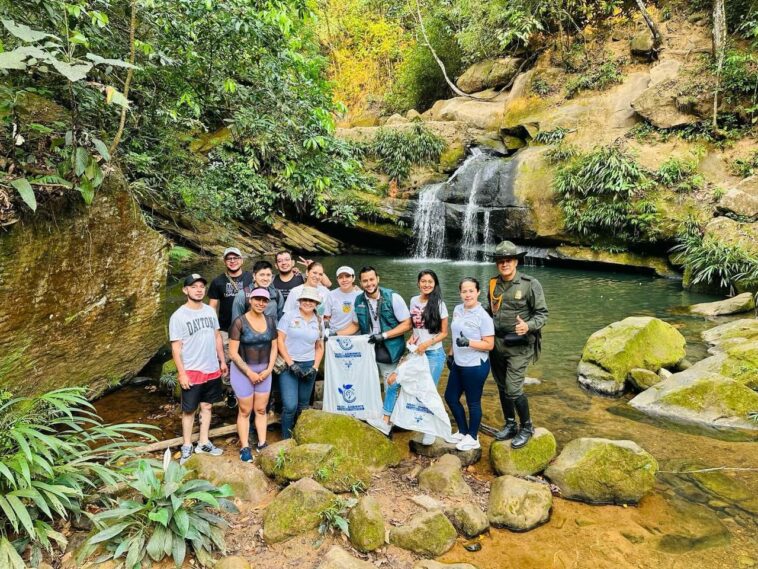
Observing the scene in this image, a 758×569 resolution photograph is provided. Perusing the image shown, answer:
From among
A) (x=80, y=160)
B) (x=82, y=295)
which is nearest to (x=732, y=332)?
(x=80, y=160)

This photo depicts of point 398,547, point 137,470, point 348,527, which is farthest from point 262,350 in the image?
point 398,547

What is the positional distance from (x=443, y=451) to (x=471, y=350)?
107cm

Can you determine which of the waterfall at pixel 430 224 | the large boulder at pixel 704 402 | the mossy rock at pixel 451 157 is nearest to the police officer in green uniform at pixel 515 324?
the large boulder at pixel 704 402

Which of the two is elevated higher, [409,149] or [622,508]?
[409,149]

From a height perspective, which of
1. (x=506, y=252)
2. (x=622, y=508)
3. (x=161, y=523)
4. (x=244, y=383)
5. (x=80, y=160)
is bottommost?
(x=622, y=508)

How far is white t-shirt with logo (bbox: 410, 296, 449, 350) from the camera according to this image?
4316 millimetres

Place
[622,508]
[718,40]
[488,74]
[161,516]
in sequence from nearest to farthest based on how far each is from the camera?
[161,516] < [622,508] < [718,40] < [488,74]

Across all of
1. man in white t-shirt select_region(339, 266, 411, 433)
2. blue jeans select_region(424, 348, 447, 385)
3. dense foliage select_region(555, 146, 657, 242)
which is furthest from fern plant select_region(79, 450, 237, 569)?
dense foliage select_region(555, 146, 657, 242)

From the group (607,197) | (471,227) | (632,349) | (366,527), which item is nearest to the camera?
(366,527)

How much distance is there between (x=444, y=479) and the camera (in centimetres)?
382

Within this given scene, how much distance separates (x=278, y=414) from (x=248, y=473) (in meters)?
1.51

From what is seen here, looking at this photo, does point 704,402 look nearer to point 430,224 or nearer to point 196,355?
point 196,355

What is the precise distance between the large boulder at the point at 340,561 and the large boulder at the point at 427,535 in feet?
1.15

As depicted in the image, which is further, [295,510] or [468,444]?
[468,444]
